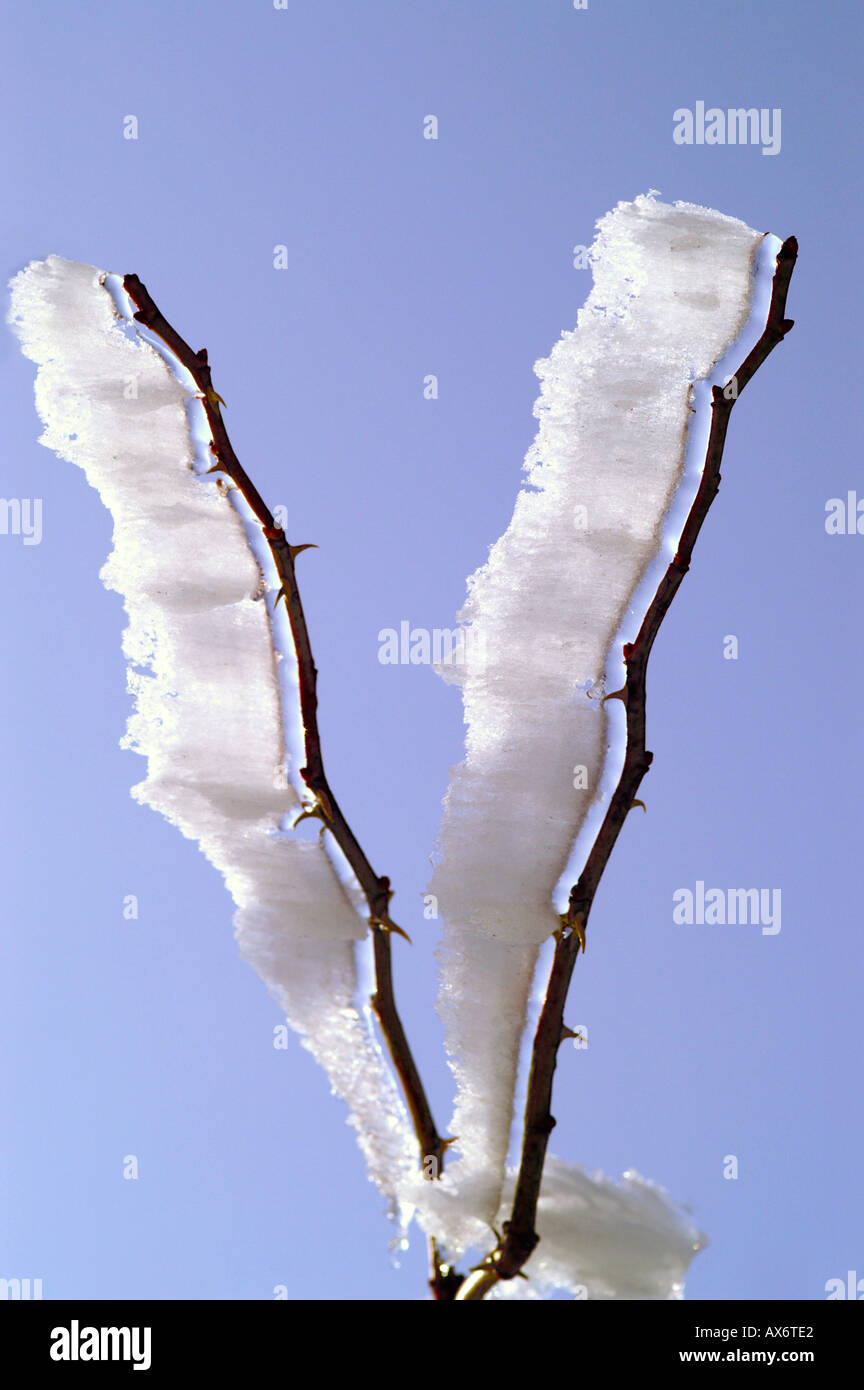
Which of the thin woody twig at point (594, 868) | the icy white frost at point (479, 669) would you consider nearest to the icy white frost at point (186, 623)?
the icy white frost at point (479, 669)

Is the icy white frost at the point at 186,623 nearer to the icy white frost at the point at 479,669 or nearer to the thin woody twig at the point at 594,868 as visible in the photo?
the icy white frost at the point at 479,669

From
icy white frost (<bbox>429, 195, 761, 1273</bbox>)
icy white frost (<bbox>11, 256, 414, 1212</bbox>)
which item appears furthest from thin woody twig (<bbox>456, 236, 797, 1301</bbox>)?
icy white frost (<bbox>11, 256, 414, 1212</bbox>)

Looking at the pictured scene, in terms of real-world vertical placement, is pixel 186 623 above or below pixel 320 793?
above

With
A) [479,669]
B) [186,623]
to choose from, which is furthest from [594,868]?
[186,623]

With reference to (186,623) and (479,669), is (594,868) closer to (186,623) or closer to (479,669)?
(479,669)
